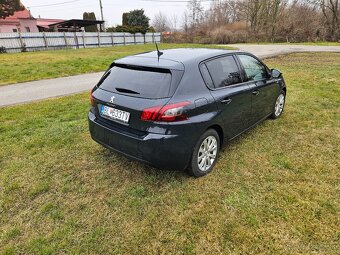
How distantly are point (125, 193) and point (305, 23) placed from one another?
36.1m

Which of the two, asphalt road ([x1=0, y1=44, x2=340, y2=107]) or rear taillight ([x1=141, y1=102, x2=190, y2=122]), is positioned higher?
rear taillight ([x1=141, y1=102, x2=190, y2=122])

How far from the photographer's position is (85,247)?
236 centimetres

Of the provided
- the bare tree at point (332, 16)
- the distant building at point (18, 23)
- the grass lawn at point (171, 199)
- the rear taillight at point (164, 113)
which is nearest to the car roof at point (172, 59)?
the rear taillight at point (164, 113)

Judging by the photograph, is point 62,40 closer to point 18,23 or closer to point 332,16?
point 18,23

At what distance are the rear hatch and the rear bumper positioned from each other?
0.09m

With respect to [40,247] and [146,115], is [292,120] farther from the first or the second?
[40,247]

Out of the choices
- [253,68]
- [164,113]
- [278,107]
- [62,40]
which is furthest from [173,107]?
[62,40]

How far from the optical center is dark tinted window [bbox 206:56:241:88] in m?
3.41

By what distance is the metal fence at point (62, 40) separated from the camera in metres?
22.2

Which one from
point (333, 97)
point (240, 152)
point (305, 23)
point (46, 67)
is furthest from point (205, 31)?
point (240, 152)

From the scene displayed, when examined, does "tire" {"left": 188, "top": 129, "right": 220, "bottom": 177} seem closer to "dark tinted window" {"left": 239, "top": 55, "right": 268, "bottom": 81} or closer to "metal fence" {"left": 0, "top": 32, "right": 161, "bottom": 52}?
"dark tinted window" {"left": 239, "top": 55, "right": 268, "bottom": 81}

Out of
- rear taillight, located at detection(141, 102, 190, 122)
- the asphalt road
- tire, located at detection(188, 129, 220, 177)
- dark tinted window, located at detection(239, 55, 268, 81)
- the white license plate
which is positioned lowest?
the asphalt road

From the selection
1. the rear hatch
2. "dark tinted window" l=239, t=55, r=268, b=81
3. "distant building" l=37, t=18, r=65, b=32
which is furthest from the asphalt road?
"distant building" l=37, t=18, r=65, b=32

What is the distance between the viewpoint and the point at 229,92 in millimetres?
3510
